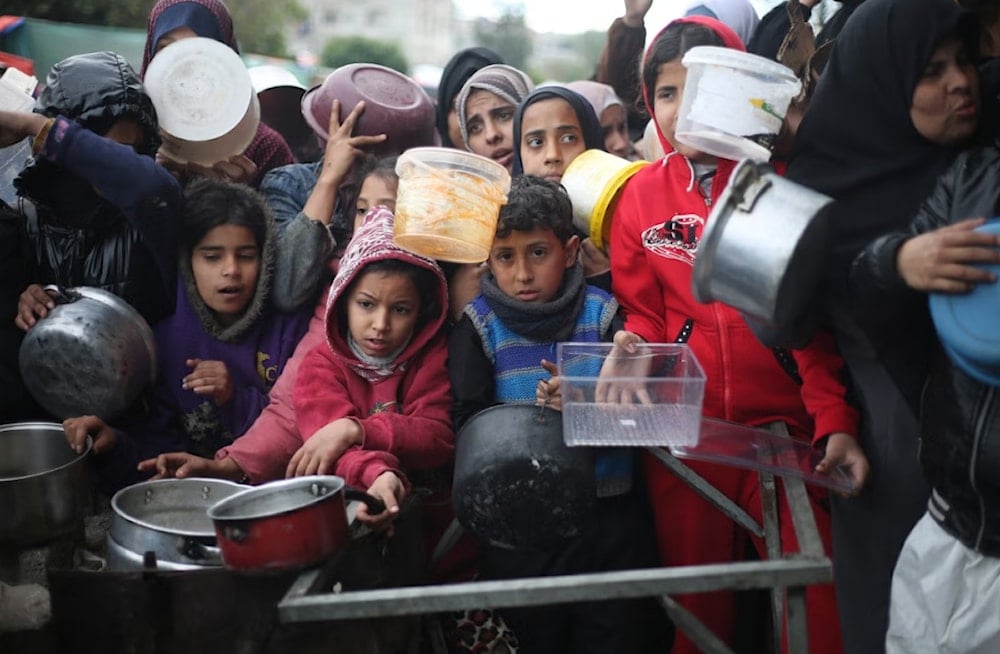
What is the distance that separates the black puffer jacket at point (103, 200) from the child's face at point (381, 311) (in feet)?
2.51

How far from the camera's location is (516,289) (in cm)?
263

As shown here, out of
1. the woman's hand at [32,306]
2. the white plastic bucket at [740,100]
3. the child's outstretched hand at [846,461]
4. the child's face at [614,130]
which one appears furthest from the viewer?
the child's face at [614,130]

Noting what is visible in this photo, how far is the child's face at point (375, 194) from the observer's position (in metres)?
3.06

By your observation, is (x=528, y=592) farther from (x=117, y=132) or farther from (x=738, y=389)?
(x=117, y=132)

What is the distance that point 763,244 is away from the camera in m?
1.75

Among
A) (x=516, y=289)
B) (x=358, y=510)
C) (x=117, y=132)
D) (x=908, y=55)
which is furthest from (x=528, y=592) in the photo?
(x=117, y=132)

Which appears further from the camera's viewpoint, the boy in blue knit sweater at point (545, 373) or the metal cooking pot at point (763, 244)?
the boy in blue knit sweater at point (545, 373)

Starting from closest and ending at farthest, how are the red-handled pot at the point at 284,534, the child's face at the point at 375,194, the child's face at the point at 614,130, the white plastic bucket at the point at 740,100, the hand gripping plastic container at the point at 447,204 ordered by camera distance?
the red-handled pot at the point at 284,534 < the white plastic bucket at the point at 740,100 < the hand gripping plastic container at the point at 447,204 < the child's face at the point at 375,194 < the child's face at the point at 614,130

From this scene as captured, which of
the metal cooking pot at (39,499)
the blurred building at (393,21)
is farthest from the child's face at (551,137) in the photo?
the blurred building at (393,21)

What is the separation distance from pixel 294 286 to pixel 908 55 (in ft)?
6.49

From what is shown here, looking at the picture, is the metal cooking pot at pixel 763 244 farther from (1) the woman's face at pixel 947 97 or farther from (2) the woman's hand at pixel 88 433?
(2) the woman's hand at pixel 88 433

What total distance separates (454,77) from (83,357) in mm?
2217

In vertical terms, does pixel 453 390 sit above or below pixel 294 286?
below

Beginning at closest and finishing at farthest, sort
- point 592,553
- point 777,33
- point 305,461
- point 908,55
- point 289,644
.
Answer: point 908,55 < point 289,644 < point 305,461 < point 592,553 < point 777,33
